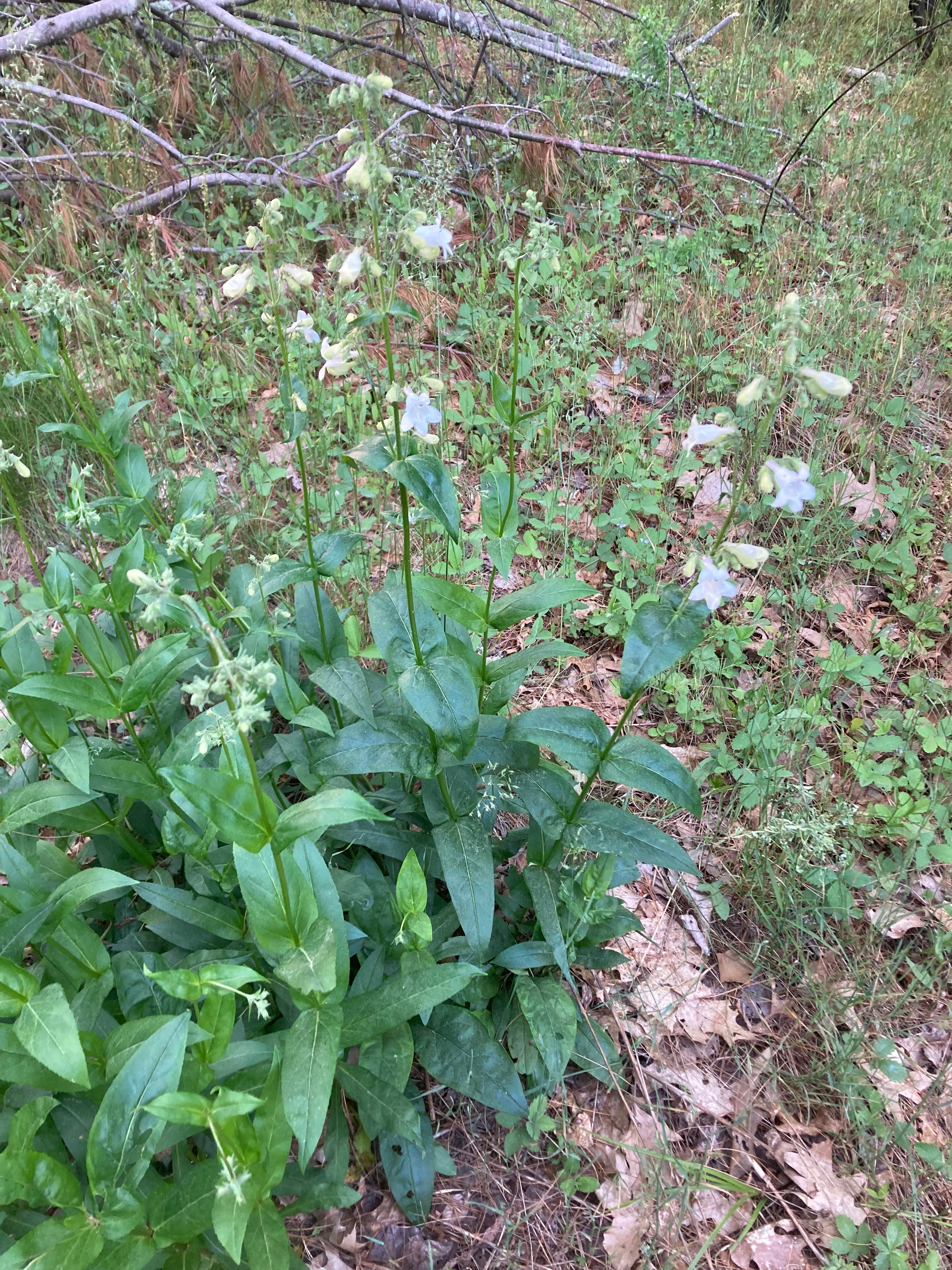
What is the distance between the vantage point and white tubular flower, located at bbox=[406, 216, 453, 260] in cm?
175

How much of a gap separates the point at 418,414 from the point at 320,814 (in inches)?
40.4

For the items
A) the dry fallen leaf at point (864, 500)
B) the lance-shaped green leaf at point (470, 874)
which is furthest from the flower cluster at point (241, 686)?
the dry fallen leaf at point (864, 500)

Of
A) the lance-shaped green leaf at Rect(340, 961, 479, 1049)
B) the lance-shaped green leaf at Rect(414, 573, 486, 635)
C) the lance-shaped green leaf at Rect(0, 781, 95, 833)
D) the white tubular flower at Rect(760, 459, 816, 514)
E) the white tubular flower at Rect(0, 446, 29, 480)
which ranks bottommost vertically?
the lance-shaped green leaf at Rect(340, 961, 479, 1049)

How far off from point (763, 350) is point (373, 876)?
3.34 m

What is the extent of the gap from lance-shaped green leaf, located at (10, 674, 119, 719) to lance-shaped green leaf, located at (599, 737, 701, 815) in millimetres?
1440

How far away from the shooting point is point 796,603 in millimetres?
3469

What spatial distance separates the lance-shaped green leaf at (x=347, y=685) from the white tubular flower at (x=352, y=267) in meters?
1.13

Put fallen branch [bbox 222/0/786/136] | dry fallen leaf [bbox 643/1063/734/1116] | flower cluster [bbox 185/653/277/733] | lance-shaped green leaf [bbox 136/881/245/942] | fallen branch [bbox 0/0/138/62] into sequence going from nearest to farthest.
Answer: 1. flower cluster [bbox 185/653/277/733]
2. lance-shaped green leaf [bbox 136/881/245/942]
3. dry fallen leaf [bbox 643/1063/734/1116]
4. fallen branch [bbox 0/0/138/62]
5. fallen branch [bbox 222/0/786/136]

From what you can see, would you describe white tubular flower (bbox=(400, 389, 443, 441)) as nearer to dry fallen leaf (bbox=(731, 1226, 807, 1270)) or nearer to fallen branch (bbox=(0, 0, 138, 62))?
dry fallen leaf (bbox=(731, 1226, 807, 1270))

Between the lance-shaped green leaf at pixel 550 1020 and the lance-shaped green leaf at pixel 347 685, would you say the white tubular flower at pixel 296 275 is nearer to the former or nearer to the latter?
the lance-shaped green leaf at pixel 347 685

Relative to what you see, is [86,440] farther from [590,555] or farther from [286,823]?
[590,555]

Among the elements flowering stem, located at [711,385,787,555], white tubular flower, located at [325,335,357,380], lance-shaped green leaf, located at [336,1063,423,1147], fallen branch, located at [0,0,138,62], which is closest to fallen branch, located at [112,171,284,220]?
fallen branch, located at [0,0,138,62]

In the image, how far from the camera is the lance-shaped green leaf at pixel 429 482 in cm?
191

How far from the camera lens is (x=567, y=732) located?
2.17m
